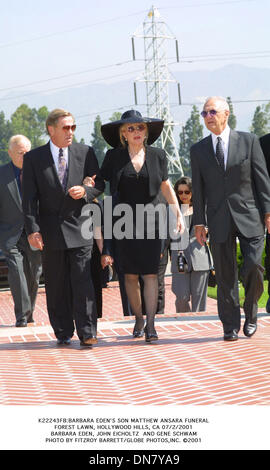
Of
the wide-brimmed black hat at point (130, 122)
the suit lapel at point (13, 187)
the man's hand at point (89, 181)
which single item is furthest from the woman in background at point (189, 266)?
the man's hand at point (89, 181)

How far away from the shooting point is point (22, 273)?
1034 cm

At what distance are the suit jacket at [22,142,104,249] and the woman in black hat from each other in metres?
0.20

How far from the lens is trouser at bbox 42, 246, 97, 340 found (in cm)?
774

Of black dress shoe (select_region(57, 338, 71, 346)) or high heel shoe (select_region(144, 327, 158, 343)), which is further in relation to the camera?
black dress shoe (select_region(57, 338, 71, 346))

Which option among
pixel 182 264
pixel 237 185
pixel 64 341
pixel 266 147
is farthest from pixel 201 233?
pixel 182 264

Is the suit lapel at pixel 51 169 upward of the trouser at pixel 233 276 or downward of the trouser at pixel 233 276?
upward

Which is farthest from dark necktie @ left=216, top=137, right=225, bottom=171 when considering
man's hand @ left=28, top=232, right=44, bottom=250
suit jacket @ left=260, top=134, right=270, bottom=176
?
suit jacket @ left=260, top=134, right=270, bottom=176

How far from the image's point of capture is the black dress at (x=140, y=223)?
→ 7.70 metres

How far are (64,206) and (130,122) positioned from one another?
0.87m

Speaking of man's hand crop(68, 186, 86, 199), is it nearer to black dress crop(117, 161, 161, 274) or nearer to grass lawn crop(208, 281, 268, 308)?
black dress crop(117, 161, 161, 274)

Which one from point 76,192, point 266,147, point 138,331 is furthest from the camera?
point 266,147

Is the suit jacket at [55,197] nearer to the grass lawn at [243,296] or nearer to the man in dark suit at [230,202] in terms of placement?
the man in dark suit at [230,202]

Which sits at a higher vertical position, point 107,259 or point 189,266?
point 107,259

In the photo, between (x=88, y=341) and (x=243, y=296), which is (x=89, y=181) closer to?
(x=88, y=341)
